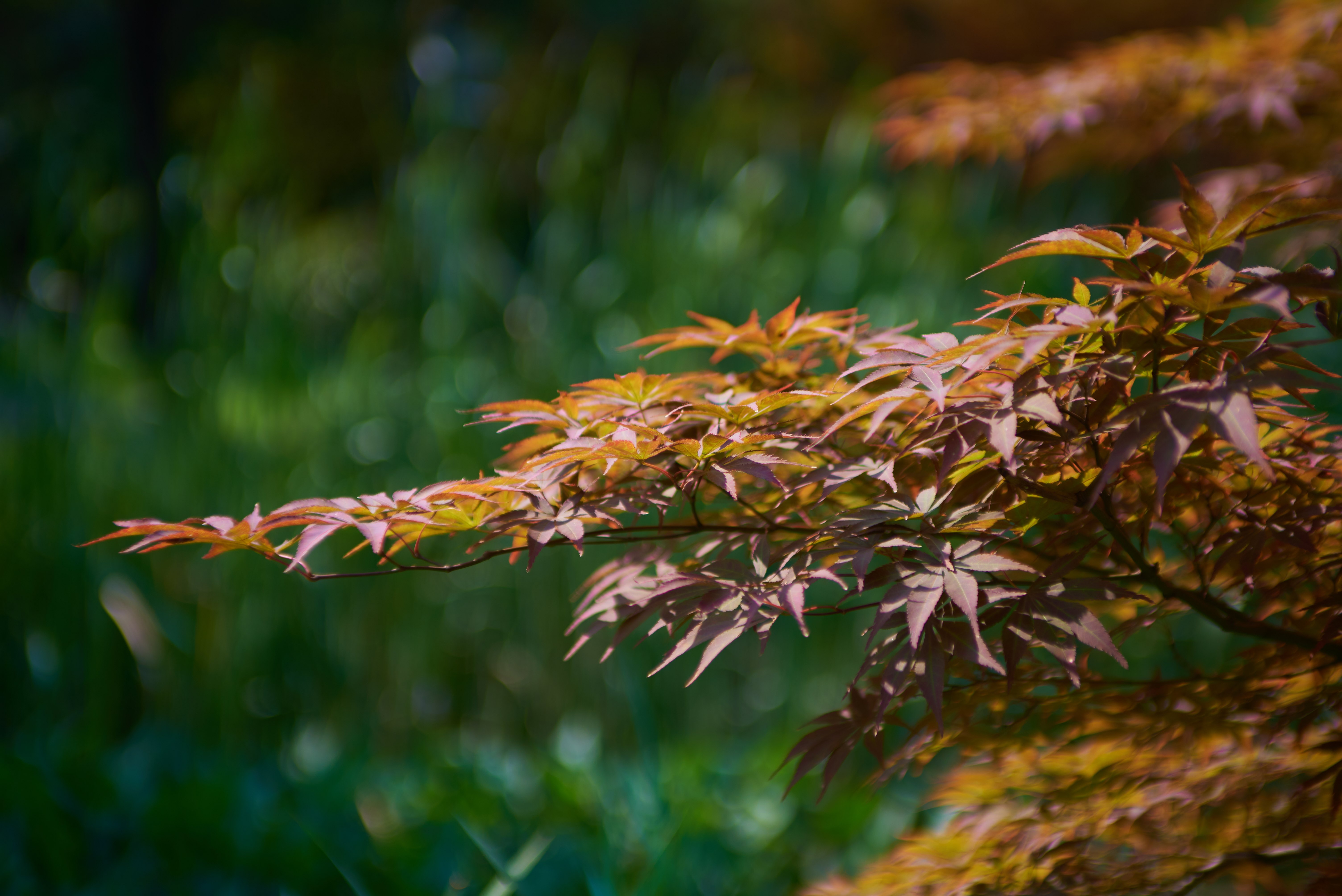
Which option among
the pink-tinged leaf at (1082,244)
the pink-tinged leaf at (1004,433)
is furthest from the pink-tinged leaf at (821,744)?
the pink-tinged leaf at (1082,244)

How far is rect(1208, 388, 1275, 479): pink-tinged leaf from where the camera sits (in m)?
0.53

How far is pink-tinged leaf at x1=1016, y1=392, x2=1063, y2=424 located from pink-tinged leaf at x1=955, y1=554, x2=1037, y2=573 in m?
0.11

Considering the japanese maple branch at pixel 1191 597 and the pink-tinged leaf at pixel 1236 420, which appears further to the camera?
the japanese maple branch at pixel 1191 597

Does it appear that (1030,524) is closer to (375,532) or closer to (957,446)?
(957,446)

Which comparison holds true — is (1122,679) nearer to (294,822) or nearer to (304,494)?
(294,822)

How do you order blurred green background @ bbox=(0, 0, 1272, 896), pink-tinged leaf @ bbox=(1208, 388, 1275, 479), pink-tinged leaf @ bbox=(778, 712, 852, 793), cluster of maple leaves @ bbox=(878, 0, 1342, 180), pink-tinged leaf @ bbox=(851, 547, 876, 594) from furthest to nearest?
blurred green background @ bbox=(0, 0, 1272, 896) < cluster of maple leaves @ bbox=(878, 0, 1342, 180) < pink-tinged leaf @ bbox=(778, 712, 852, 793) < pink-tinged leaf @ bbox=(851, 547, 876, 594) < pink-tinged leaf @ bbox=(1208, 388, 1275, 479)

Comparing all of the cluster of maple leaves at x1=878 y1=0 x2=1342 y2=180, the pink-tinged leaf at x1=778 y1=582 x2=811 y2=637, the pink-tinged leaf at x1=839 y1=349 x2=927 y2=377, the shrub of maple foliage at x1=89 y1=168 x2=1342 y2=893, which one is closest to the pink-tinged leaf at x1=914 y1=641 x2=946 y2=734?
the shrub of maple foliage at x1=89 y1=168 x2=1342 y2=893

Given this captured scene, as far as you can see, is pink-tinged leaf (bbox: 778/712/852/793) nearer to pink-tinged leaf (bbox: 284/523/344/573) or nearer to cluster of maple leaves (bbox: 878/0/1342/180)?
pink-tinged leaf (bbox: 284/523/344/573)

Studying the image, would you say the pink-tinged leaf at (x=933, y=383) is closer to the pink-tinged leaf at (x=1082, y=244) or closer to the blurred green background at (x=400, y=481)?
the pink-tinged leaf at (x=1082, y=244)

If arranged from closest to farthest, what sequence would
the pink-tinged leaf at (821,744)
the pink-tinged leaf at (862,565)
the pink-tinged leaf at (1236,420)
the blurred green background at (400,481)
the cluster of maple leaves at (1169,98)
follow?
1. the pink-tinged leaf at (1236,420)
2. the pink-tinged leaf at (862,565)
3. the pink-tinged leaf at (821,744)
4. the cluster of maple leaves at (1169,98)
5. the blurred green background at (400,481)

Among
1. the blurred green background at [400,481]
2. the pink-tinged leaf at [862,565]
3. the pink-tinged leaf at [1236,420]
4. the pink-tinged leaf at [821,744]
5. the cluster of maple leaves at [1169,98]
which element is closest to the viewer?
the pink-tinged leaf at [1236,420]

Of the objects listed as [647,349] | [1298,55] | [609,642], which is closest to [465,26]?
[647,349]

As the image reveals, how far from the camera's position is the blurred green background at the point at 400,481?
A: 1.66 metres

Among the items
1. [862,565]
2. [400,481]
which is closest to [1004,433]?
[862,565]
